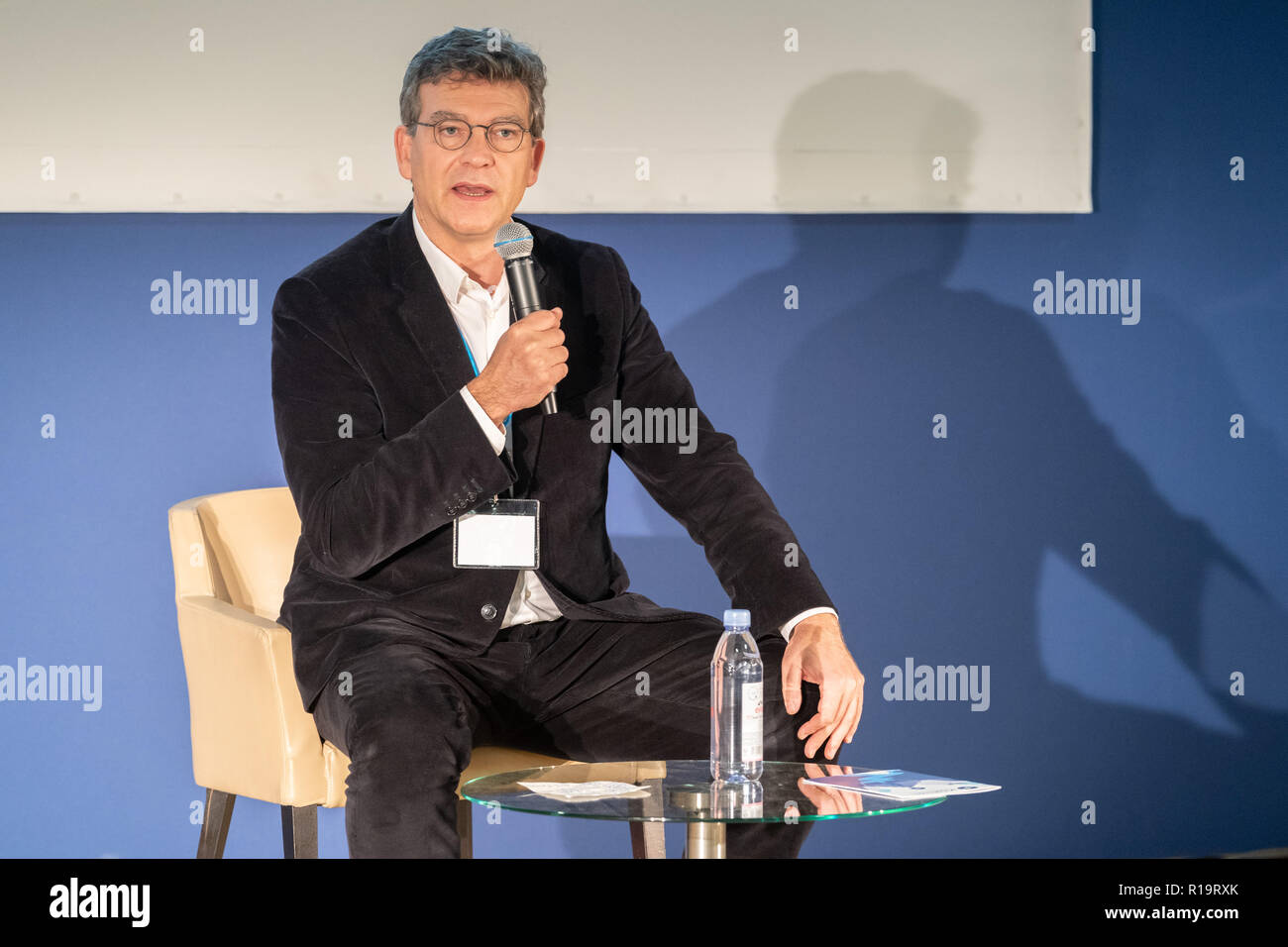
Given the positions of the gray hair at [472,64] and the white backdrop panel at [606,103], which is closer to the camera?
the gray hair at [472,64]

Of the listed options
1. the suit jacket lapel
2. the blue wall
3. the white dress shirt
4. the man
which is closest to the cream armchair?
the man

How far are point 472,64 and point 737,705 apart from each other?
128cm

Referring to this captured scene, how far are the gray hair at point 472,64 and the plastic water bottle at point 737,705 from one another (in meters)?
1.08

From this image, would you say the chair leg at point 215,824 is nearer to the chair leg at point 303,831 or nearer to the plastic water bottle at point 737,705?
the chair leg at point 303,831

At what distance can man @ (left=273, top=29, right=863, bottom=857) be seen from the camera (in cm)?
Result: 207

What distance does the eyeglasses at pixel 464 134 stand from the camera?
2.40m

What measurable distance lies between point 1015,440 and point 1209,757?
1.05 meters

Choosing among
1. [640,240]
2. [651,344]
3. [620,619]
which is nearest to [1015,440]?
[640,240]

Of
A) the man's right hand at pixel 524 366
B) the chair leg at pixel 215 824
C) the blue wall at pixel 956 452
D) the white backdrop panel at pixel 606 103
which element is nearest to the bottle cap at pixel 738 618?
the man's right hand at pixel 524 366

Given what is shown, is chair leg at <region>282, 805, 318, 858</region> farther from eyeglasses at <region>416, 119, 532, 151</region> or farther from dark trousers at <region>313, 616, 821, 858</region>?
eyeglasses at <region>416, 119, 532, 151</region>

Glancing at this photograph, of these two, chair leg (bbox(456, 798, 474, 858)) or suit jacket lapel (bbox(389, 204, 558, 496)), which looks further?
suit jacket lapel (bbox(389, 204, 558, 496))

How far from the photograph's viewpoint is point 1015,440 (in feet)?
11.8

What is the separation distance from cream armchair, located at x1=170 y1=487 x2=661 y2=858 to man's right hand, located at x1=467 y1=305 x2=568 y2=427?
0.60 m
